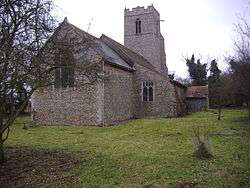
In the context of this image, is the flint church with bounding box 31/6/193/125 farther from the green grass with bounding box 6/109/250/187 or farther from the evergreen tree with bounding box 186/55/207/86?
the evergreen tree with bounding box 186/55/207/86

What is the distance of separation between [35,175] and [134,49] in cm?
3608

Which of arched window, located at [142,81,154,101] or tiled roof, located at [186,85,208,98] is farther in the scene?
tiled roof, located at [186,85,208,98]

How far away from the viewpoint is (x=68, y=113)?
25859 millimetres

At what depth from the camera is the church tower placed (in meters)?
45.5

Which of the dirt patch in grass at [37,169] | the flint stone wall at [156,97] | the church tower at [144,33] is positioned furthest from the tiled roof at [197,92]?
the dirt patch in grass at [37,169]

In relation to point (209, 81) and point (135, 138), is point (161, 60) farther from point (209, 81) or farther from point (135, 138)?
point (135, 138)

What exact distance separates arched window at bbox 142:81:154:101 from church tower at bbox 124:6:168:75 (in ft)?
41.6

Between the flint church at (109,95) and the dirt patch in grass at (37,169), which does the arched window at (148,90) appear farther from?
the dirt patch in grass at (37,169)

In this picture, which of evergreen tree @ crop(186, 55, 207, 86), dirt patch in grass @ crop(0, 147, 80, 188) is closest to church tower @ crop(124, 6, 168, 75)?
evergreen tree @ crop(186, 55, 207, 86)

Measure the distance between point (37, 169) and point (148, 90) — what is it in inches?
862

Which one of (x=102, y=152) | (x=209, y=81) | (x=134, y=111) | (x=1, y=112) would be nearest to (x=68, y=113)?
(x=134, y=111)

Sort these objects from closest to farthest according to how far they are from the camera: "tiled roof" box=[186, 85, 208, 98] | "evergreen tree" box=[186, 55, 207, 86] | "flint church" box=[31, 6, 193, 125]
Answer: "flint church" box=[31, 6, 193, 125] < "tiled roof" box=[186, 85, 208, 98] < "evergreen tree" box=[186, 55, 207, 86]

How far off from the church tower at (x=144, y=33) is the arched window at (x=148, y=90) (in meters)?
12.7

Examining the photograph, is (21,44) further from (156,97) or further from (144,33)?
(144,33)
